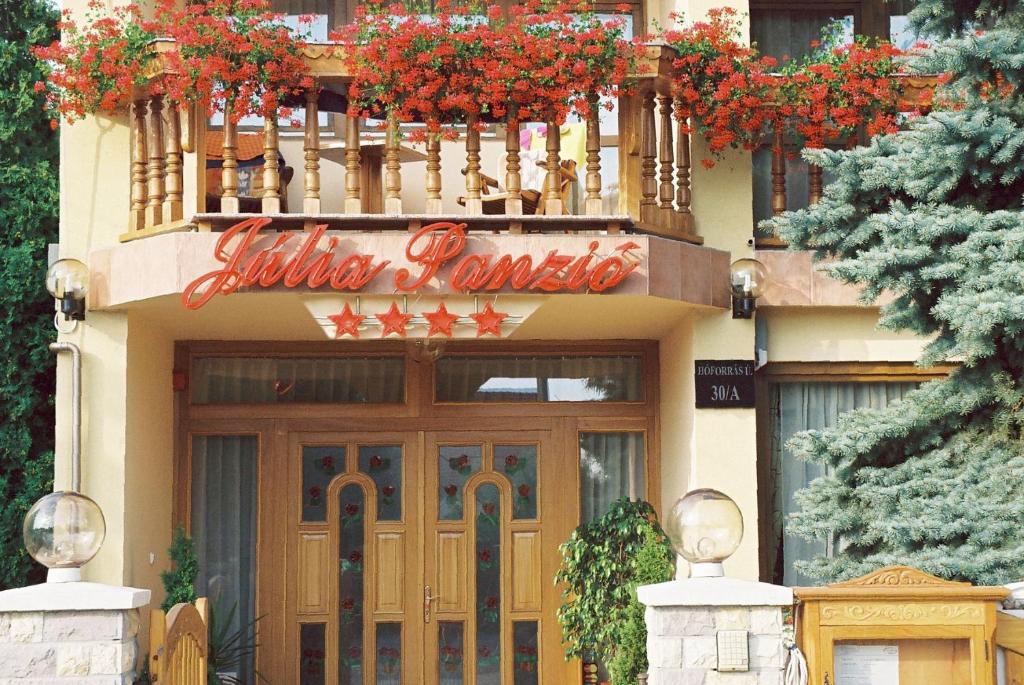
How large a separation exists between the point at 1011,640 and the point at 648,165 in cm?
402

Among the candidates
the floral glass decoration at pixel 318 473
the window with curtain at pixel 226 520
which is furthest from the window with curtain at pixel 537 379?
the window with curtain at pixel 226 520

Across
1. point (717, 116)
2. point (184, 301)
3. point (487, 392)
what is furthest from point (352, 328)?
point (717, 116)

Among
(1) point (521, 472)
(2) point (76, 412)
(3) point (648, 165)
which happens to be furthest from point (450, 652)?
(3) point (648, 165)

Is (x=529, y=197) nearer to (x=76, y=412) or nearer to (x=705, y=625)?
(x=76, y=412)

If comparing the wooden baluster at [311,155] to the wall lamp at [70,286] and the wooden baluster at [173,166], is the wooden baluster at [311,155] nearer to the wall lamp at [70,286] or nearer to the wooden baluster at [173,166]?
the wooden baluster at [173,166]

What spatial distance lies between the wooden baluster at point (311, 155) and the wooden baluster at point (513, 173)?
4.05 feet

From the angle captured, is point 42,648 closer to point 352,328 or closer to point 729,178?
point 352,328

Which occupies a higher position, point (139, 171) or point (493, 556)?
point (139, 171)

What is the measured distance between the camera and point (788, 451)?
10.2 m

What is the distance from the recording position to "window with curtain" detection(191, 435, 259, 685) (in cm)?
1051

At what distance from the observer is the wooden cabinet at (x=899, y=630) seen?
656 cm

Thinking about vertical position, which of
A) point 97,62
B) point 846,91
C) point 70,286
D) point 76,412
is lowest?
point 76,412

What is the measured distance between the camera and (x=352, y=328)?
29.2ft

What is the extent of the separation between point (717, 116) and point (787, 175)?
1.24 m
